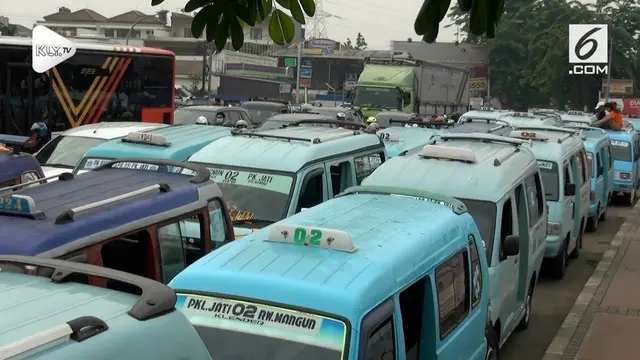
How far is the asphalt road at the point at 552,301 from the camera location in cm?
949

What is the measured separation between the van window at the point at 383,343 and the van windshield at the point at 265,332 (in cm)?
22

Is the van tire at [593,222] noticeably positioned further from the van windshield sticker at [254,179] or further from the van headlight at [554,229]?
the van windshield sticker at [254,179]

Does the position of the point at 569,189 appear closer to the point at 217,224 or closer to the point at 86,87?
the point at 217,224

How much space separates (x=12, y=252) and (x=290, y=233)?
1.55 metres

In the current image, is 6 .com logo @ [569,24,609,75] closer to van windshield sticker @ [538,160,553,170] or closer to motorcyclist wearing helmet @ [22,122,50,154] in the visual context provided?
van windshield sticker @ [538,160,553,170]

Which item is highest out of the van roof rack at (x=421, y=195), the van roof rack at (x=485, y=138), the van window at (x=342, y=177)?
the van roof rack at (x=485, y=138)

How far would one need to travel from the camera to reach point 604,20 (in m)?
54.1

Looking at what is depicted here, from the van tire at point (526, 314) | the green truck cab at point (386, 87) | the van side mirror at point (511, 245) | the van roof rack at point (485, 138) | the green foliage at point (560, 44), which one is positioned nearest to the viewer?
the van side mirror at point (511, 245)

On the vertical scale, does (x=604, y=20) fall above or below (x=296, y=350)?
above

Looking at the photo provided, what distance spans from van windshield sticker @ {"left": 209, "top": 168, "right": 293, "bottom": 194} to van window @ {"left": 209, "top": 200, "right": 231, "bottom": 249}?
198 centimetres

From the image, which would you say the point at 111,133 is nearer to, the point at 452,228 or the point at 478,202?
the point at 478,202

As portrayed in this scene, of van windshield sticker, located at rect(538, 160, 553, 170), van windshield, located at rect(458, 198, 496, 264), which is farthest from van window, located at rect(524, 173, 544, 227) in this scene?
van windshield sticker, located at rect(538, 160, 553, 170)

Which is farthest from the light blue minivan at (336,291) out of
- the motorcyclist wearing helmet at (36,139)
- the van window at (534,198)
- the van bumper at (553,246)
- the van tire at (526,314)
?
the motorcyclist wearing helmet at (36,139)

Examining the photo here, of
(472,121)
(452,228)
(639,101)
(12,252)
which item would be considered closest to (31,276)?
(12,252)
